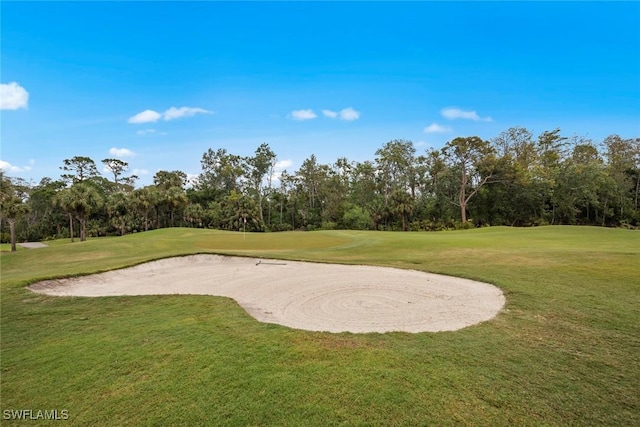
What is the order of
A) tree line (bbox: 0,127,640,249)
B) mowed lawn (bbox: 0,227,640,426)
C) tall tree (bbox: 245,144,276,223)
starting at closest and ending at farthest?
mowed lawn (bbox: 0,227,640,426) < tree line (bbox: 0,127,640,249) < tall tree (bbox: 245,144,276,223)

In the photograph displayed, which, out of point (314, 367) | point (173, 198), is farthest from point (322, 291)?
point (173, 198)

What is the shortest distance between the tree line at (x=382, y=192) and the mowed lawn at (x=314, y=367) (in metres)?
34.0

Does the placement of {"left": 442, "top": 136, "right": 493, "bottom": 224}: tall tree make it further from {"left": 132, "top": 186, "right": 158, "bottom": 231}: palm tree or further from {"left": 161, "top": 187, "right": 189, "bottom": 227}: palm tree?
{"left": 132, "top": 186, "right": 158, "bottom": 231}: palm tree

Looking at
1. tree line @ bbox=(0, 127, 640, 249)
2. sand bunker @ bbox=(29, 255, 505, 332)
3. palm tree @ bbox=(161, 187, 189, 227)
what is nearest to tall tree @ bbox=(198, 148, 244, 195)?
tree line @ bbox=(0, 127, 640, 249)

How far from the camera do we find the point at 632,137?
46.2 metres

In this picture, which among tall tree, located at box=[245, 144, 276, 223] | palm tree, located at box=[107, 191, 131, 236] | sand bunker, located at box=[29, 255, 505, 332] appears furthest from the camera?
tall tree, located at box=[245, 144, 276, 223]

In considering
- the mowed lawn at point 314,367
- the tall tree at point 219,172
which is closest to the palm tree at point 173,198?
the tall tree at point 219,172

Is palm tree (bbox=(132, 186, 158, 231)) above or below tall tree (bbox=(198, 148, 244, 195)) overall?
below

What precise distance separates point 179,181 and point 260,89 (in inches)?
1422

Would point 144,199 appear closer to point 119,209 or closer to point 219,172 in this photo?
point 119,209

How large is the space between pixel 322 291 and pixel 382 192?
1934 inches

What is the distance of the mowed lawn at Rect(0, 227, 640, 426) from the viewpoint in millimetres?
3357

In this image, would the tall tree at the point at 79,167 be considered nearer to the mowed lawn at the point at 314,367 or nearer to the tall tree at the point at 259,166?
the tall tree at the point at 259,166

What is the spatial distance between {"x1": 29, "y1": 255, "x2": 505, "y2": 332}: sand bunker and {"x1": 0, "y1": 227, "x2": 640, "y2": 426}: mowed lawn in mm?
782
